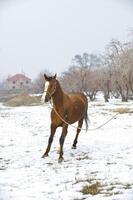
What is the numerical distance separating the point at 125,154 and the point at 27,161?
2.43m

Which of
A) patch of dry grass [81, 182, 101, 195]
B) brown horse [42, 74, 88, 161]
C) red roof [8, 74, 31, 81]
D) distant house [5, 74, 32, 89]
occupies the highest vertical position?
red roof [8, 74, 31, 81]

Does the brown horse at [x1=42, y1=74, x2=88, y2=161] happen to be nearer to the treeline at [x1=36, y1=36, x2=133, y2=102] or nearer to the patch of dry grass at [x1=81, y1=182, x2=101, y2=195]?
the patch of dry grass at [x1=81, y1=182, x2=101, y2=195]

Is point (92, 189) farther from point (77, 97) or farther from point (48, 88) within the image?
point (77, 97)

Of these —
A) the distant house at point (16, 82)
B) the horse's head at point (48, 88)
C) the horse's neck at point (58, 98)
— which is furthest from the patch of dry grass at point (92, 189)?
the distant house at point (16, 82)

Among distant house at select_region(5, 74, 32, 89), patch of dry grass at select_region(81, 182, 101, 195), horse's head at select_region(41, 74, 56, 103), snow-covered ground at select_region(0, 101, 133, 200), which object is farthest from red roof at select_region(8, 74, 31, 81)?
patch of dry grass at select_region(81, 182, 101, 195)

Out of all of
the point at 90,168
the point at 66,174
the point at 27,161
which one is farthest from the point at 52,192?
the point at 27,161

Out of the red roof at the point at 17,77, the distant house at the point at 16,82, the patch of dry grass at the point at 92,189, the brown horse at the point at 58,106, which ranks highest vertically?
the red roof at the point at 17,77

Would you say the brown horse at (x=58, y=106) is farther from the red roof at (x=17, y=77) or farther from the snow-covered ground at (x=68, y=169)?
the red roof at (x=17, y=77)

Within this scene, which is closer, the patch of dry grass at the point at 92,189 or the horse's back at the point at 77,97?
the patch of dry grass at the point at 92,189

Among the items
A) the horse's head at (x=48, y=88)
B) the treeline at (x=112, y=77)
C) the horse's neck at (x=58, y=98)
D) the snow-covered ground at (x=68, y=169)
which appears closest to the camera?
the snow-covered ground at (x=68, y=169)

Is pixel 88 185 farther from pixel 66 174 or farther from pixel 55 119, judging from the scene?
pixel 55 119

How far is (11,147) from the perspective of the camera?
35.0 feet

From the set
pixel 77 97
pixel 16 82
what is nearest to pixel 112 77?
pixel 77 97

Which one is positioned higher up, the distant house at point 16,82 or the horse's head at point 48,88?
the distant house at point 16,82
